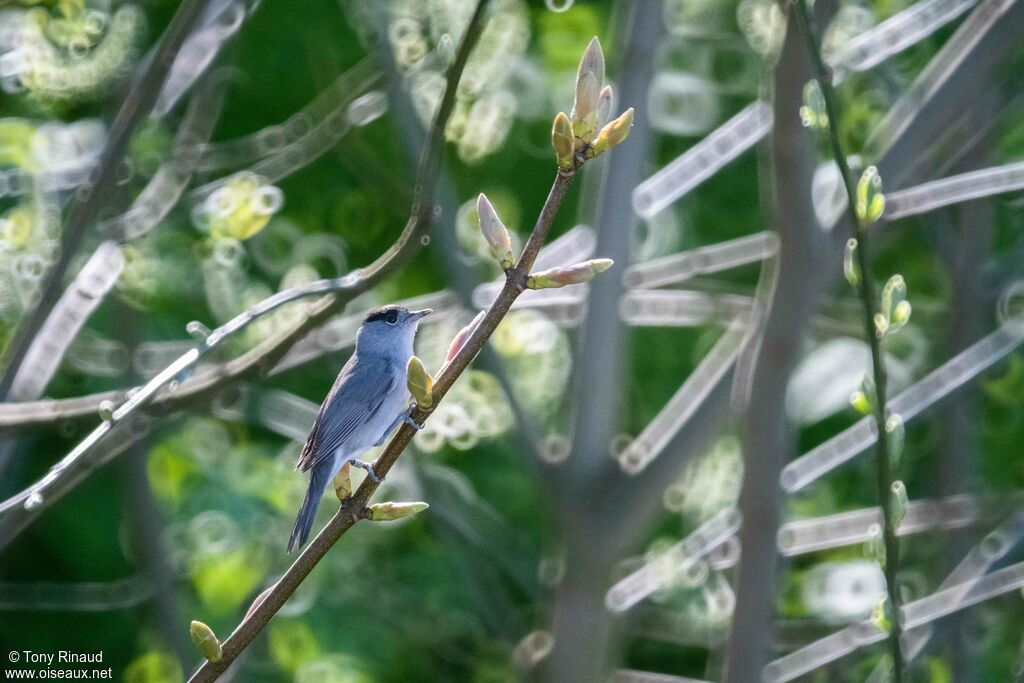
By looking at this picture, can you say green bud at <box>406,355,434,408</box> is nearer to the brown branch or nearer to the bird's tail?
the brown branch

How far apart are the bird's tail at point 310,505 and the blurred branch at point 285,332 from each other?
330 mm

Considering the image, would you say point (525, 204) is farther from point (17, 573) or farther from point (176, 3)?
point (17, 573)

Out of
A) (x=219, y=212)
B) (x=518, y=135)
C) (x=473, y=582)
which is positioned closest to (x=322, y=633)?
(x=473, y=582)

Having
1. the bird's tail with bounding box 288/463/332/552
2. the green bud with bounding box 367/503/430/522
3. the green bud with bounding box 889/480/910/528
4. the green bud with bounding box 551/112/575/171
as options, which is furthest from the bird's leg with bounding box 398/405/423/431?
the green bud with bounding box 889/480/910/528

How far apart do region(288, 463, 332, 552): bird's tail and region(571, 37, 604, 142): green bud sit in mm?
1021

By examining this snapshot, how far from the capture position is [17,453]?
3574mm

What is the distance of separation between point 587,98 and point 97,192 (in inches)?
70.4

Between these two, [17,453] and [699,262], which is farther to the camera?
[699,262]

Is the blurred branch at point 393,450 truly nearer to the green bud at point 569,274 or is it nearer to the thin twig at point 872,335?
the green bud at point 569,274

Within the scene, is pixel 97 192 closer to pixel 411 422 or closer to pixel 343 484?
pixel 343 484

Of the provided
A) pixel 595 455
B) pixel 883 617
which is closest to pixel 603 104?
pixel 883 617

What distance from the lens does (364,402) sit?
303 centimetres

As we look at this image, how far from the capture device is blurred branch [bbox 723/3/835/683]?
3.21 meters

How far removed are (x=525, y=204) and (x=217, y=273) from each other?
1871 millimetres
